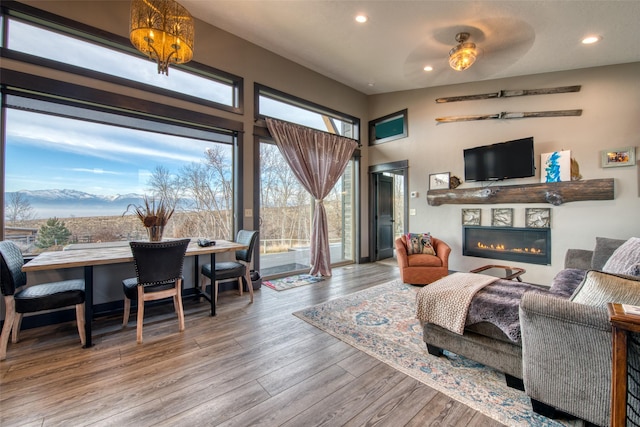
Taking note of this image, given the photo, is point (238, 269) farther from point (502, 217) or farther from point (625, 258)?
point (502, 217)

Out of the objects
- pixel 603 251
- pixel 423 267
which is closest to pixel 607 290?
pixel 603 251

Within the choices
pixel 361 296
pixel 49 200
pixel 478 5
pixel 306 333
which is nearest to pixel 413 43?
pixel 478 5

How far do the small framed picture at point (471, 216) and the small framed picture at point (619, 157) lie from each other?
164 cm

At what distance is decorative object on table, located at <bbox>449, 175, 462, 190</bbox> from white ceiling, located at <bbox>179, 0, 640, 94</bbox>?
170 cm

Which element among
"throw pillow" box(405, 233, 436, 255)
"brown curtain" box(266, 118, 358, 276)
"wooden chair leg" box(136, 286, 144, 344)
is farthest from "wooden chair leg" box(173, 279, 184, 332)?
"throw pillow" box(405, 233, 436, 255)

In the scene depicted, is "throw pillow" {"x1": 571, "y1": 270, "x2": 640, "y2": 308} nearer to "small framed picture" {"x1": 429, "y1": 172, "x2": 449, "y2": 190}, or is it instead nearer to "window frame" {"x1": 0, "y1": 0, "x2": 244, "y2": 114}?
"small framed picture" {"x1": 429, "y1": 172, "x2": 449, "y2": 190}

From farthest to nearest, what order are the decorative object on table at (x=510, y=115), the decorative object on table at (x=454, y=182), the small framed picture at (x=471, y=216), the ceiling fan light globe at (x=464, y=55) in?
the decorative object on table at (x=454, y=182) → the small framed picture at (x=471, y=216) → the decorative object on table at (x=510, y=115) → the ceiling fan light globe at (x=464, y=55)

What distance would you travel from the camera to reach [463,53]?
3346 mm

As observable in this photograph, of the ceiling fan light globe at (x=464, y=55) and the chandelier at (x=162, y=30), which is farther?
the ceiling fan light globe at (x=464, y=55)

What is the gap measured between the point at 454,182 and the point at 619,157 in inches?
78.9

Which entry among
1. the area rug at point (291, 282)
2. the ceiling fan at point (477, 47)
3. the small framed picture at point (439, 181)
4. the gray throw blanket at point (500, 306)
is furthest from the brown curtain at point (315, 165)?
the gray throw blanket at point (500, 306)

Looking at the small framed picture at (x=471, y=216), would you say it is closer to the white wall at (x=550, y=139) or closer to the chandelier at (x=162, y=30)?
the white wall at (x=550, y=139)

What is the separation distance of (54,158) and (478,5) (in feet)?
16.1

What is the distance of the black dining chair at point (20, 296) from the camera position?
6.88ft
